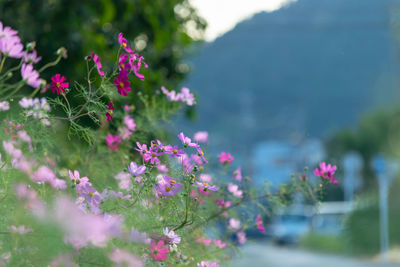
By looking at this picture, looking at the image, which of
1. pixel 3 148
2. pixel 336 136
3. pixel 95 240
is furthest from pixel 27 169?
pixel 336 136

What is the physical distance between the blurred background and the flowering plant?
35 cm

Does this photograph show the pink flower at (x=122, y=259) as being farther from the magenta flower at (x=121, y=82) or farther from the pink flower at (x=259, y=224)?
the pink flower at (x=259, y=224)

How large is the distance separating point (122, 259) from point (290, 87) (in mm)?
78974

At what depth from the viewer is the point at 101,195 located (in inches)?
89.9

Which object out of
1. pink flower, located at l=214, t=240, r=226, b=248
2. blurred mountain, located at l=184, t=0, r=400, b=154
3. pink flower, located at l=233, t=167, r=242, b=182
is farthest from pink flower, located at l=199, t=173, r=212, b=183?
blurred mountain, located at l=184, t=0, r=400, b=154

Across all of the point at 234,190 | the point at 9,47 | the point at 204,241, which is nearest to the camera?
the point at 9,47

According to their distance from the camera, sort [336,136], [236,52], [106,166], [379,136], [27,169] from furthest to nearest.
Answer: [236,52] < [336,136] < [379,136] < [106,166] < [27,169]

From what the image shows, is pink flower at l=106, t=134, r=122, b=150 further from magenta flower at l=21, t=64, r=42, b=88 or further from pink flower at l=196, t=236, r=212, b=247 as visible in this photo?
magenta flower at l=21, t=64, r=42, b=88

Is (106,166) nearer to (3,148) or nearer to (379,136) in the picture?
(3,148)

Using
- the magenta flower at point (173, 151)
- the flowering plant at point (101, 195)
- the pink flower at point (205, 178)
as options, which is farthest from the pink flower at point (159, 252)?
the pink flower at point (205, 178)

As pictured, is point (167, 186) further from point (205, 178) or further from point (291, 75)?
point (291, 75)

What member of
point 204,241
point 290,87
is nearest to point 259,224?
point 204,241

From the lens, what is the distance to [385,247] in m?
15.7

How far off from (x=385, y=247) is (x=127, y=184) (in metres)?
14.0
